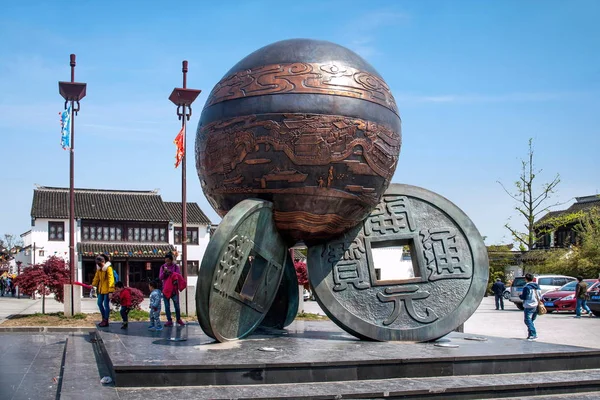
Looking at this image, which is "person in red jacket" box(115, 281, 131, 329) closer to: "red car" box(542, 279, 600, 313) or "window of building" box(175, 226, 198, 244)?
"red car" box(542, 279, 600, 313)

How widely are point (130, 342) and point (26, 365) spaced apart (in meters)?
1.56

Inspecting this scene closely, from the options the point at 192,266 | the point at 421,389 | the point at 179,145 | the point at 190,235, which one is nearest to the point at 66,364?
the point at 421,389

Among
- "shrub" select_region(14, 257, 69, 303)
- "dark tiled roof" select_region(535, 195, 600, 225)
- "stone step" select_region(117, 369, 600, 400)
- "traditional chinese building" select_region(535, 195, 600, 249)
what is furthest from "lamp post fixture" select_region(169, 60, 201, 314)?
"dark tiled roof" select_region(535, 195, 600, 225)

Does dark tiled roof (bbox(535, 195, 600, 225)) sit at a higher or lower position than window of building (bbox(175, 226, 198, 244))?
higher

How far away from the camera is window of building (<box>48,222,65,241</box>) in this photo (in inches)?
1502

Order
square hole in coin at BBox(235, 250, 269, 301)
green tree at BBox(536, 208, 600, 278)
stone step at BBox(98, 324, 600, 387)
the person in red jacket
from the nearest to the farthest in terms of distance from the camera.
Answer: stone step at BBox(98, 324, 600, 387)
square hole in coin at BBox(235, 250, 269, 301)
the person in red jacket
green tree at BBox(536, 208, 600, 278)

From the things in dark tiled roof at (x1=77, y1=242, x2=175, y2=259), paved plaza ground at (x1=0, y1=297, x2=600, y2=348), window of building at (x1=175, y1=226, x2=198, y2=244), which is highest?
window of building at (x1=175, y1=226, x2=198, y2=244)

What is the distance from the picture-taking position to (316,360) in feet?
24.0

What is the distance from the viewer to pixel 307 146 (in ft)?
28.4

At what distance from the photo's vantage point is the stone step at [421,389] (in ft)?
21.5

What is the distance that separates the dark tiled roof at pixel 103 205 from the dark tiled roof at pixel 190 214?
73cm

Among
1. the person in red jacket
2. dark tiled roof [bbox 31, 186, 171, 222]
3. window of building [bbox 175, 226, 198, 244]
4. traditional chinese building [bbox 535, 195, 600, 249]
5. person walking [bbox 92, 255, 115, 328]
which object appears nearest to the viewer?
person walking [bbox 92, 255, 115, 328]

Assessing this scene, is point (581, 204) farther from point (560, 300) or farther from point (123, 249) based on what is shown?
point (123, 249)

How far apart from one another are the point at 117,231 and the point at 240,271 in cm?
3263
